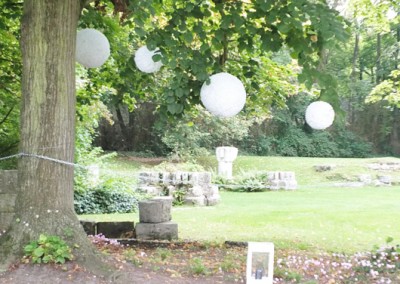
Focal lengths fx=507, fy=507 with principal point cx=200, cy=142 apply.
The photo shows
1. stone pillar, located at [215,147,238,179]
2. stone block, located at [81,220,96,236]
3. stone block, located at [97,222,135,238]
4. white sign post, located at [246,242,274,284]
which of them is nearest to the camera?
white sign post, located at [246,242,274,284]

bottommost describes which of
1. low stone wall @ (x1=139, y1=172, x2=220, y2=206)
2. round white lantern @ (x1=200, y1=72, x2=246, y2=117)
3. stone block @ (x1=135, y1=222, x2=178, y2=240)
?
stone block @ (x1=135, y1=222, x2=178, y2=240)

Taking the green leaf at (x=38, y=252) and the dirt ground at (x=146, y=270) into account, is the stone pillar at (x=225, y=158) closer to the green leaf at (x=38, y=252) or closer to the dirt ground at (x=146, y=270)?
the dirt ground at (x=146, y=270)

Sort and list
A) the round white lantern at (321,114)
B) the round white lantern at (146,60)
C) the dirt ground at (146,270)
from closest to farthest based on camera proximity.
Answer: the dirt ground at (146,270)
the round white lantern at (321,114)
the round white lantern at (146,60)

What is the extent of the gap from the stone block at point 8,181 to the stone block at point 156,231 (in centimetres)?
199

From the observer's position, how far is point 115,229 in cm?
693

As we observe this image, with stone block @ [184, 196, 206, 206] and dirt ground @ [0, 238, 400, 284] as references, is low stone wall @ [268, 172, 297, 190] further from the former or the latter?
dirt ground @ [0, 238, 400, 284]

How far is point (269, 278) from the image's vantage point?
3400 millimetres

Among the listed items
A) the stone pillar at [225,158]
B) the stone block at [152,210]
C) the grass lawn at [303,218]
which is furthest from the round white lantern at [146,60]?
the stone pillar at [225,158]

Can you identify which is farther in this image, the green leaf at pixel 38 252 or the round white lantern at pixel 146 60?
the round white lantern at pixel 146 60

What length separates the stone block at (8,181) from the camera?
18.0 ft

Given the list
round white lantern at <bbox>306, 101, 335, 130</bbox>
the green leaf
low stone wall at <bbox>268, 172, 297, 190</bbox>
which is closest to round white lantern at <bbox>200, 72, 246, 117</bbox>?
round white lantern at <bbox>306, 101, 335, 130</bbox>

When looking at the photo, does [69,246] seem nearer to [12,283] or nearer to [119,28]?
[12,283]

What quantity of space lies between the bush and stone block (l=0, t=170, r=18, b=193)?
6.09 m

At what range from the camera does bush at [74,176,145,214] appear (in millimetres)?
11758
